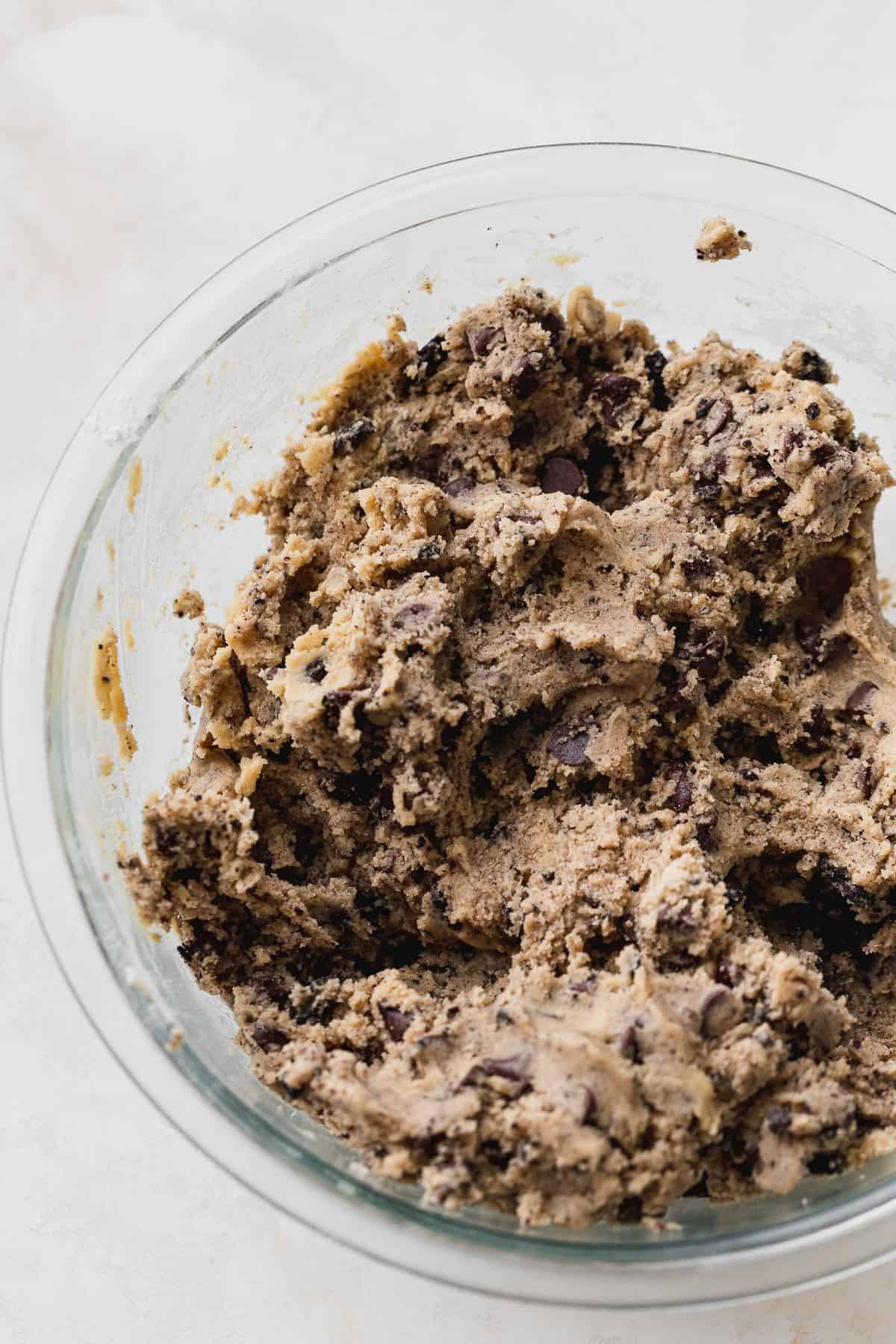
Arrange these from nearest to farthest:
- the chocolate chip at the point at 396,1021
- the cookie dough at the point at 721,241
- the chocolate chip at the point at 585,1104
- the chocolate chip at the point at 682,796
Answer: the chocolate chip at the point at 585,1104
the chocolate chip at the point at 396,1021
the chocolate chip at the point at 682,796
the cookie dough at the point at 721,241

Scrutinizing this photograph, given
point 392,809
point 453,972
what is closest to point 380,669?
point 392,809

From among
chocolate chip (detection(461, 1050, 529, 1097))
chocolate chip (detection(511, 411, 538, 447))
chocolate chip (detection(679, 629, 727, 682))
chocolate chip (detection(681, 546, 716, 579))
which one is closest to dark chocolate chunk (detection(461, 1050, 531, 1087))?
chocolate chip (detection(461, 1050, 529, 1097))

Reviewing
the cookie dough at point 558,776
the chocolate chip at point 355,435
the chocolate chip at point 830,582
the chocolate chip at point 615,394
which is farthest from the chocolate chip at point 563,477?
the chocolate chip at point 830,582

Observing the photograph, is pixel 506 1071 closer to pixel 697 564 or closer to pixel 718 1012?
pixel 718 1012

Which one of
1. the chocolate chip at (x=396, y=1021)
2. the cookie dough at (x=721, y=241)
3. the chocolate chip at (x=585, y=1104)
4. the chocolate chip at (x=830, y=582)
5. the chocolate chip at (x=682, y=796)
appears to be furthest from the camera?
the cookie dough at (x=721, y=241)

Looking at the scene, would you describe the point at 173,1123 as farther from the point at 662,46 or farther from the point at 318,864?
the point at 662,46

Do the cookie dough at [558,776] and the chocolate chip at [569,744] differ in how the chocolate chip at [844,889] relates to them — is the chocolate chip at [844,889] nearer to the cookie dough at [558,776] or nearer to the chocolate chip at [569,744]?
the cookie dough at [558,776]

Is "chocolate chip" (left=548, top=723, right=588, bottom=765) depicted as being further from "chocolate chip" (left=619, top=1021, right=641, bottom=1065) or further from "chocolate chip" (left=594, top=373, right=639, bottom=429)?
"chocolate chip" (left=594, top=373, right=639, bottom=429)
